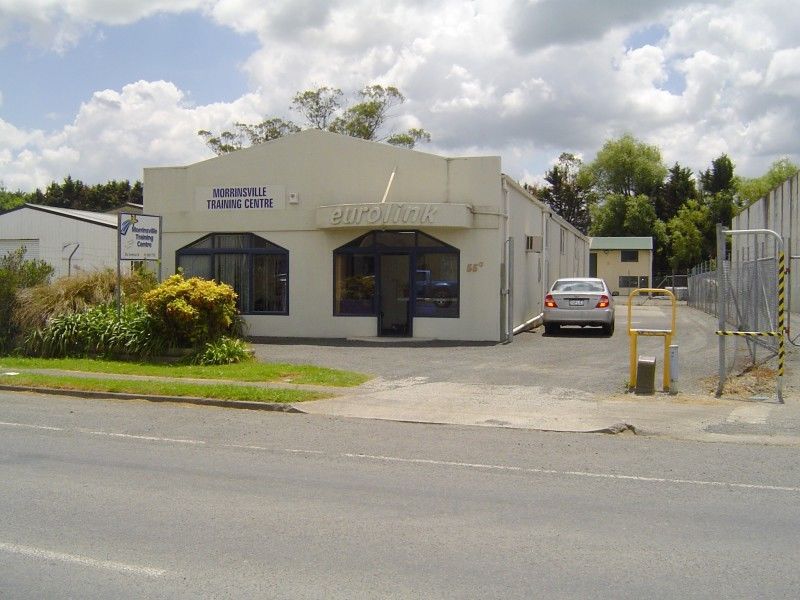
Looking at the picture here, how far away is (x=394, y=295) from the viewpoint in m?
21.6

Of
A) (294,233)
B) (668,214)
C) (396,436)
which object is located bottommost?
(396,436)

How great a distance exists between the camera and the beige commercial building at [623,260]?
226 ft

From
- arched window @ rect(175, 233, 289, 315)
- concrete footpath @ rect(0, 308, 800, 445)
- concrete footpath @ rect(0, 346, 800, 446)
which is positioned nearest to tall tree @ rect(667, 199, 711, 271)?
concrete footpath @ rect(0, 308, 800, 445)

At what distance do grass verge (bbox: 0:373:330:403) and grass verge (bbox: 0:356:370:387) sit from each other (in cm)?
112

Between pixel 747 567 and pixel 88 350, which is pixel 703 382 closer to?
pixel 747 567

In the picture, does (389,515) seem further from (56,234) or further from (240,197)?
(56,234)

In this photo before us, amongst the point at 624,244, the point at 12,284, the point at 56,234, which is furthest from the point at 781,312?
the point at 624,244

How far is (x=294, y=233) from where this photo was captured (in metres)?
21.9

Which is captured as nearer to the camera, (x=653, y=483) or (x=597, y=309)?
(x=653, y=483)

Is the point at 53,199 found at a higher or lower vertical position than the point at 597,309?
higher

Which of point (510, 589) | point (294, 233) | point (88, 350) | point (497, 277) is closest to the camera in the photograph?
point (510, 589)

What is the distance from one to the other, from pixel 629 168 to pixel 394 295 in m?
62.9

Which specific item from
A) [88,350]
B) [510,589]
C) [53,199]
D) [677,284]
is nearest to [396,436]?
[510,589]

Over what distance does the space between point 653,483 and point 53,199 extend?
7636 centimetres
